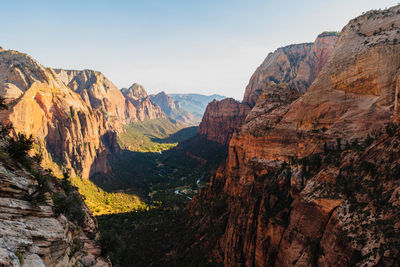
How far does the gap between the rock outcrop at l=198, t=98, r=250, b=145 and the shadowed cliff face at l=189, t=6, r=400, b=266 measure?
97.9 metres

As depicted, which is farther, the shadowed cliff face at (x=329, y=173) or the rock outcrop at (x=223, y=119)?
the rock outcrop at (x=223, y=119)

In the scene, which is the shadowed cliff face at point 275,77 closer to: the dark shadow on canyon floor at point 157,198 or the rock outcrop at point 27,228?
the dark shadow on canyon floor at point 157,198

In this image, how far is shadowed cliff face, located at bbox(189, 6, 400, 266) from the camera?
17.2 meters

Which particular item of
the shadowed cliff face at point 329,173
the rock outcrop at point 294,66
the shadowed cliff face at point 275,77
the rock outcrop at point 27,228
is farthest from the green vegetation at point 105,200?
the rock outcrop at point 294,66

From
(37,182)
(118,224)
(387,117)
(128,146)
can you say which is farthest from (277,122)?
(128,146)

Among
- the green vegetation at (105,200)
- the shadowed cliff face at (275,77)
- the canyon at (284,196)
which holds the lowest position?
the green vegetation at (105,200)

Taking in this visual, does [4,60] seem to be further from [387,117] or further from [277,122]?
[387,117]

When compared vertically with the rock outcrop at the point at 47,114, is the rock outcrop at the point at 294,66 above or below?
above

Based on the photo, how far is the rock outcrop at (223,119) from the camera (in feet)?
479

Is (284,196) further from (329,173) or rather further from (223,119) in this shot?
(223,119)

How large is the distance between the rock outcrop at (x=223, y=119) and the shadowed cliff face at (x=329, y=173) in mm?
97936

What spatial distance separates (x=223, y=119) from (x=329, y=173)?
140 m

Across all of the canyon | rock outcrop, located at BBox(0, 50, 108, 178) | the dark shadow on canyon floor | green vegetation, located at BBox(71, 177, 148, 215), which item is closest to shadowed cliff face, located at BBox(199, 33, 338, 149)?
the dark shadow on canyon floor

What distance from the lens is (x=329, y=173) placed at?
76.2ft
